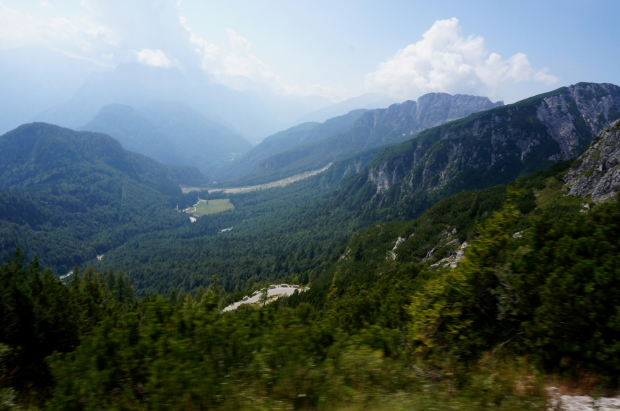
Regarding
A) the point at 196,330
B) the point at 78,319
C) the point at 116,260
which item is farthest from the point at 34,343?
the point at 116,260

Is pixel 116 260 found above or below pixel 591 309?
below

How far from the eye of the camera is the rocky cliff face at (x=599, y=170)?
43.0 meters

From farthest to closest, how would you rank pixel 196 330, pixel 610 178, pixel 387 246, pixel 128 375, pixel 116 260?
pixel 116 260, pixel 387 246, pixel 610 178, pixel 196 330, pixel 128 375

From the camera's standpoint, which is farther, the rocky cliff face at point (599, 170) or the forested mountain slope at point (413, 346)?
the rocky cliff face at point (599, 170)

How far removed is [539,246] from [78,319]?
62.3 ft

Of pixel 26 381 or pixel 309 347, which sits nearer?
pixel 309 347

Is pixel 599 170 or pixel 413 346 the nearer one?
pixel 413 346

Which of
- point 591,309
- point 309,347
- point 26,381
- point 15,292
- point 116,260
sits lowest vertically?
point 116,260

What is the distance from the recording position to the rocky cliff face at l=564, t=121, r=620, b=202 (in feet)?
141

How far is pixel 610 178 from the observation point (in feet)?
143

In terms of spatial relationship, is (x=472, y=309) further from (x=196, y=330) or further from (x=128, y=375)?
(x=128, y=375)

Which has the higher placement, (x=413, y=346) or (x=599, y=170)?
(x=599, y=170)

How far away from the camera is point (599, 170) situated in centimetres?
4991

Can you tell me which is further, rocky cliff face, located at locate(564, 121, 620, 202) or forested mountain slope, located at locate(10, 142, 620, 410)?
rocky cliff face, located at locate(564, 121, 620, 202)
